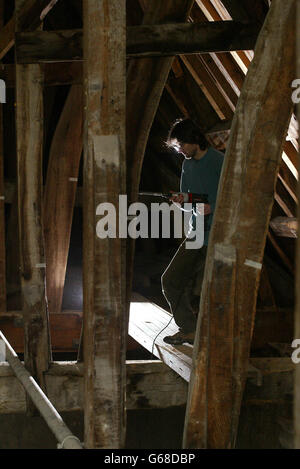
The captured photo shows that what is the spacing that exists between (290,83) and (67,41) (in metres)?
1.54

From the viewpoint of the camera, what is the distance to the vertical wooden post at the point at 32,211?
3439mm

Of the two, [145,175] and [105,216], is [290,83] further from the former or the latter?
[145,175]

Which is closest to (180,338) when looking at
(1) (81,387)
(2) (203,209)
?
(1) (81,387)

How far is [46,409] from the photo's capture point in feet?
8.98

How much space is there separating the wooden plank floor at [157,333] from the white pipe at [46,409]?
2.89ft

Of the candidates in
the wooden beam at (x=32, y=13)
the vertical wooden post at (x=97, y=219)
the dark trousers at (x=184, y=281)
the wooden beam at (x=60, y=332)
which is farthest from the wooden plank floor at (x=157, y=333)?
the wooden beam at (x=32, y=13)

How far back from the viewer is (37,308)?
3.60 m

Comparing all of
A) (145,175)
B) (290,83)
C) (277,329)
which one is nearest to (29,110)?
(290,83)

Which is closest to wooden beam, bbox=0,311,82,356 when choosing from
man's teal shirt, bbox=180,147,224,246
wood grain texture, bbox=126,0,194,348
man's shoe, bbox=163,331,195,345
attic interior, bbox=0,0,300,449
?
attic interior, bbox=0,0,300,449

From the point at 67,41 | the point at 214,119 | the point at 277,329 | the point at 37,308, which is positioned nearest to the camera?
the point at 67,41

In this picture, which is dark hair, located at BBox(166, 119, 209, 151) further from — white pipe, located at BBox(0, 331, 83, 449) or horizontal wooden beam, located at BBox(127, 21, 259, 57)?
white pipe, located at BBox(0, 331, 83, 449)

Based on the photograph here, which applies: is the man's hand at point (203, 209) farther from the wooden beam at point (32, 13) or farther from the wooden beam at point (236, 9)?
the wooden beam at point (32, 13)

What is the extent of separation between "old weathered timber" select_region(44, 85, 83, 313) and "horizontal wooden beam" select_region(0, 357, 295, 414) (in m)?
1.98

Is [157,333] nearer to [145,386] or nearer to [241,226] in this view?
[145,386]
